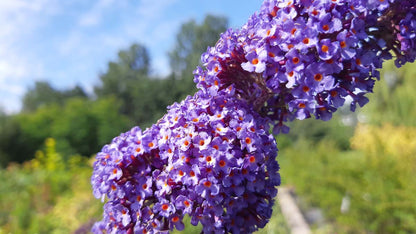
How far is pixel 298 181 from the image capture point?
6789mm

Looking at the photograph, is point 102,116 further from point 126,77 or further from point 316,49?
point 316,49

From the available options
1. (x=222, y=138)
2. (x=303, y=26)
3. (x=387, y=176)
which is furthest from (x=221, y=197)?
(x=387, y=176)

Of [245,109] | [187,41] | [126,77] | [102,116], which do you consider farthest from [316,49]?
[126,77]

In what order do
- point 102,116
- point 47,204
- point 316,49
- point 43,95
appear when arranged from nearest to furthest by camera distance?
1. point 316,49
2. point 47,204
3. point 102,116
4. point 43,95

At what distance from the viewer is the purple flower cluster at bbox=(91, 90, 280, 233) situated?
1045 mm

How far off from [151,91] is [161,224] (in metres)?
18.4

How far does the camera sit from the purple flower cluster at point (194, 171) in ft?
3.43

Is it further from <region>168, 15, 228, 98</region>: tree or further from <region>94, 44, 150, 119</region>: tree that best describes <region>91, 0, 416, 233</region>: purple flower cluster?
<region>94, 44, 150, 119</region>: tree

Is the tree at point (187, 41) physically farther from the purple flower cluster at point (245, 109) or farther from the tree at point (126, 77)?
the purple flower cluster at point (245, 109)

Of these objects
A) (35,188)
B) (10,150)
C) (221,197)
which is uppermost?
(10,150)

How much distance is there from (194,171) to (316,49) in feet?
1.84

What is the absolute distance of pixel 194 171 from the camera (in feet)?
3.40

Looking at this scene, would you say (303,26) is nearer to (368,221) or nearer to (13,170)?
(368,221)

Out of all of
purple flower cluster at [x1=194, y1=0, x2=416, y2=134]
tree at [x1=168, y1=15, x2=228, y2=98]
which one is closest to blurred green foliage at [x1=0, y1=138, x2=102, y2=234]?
purple flower cluster at [x1=194, y1=0, x2=416, y2=134]
